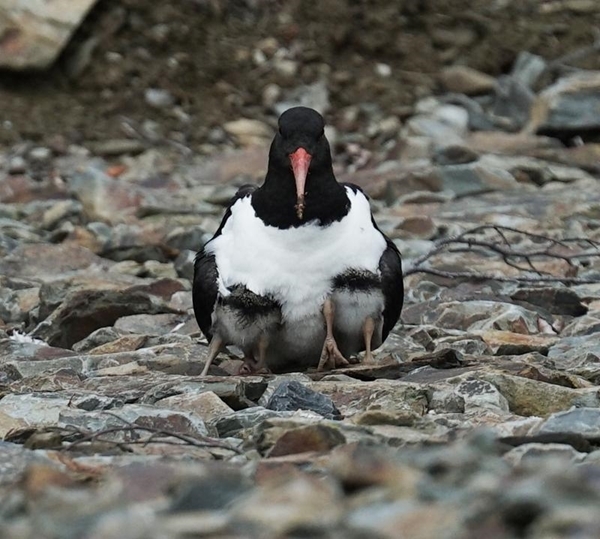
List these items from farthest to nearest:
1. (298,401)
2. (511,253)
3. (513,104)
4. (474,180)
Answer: (513,104)
(474,180)
(511,253)
(298,401)

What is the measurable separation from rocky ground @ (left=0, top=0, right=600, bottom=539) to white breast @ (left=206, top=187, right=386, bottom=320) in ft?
1.29

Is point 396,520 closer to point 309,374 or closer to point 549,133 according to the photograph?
point 309,374

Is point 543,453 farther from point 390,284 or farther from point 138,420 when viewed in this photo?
point 390,284

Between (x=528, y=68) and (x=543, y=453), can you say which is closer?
(x=543, y=453)

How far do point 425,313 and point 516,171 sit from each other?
188 inches

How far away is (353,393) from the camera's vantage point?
616 cm

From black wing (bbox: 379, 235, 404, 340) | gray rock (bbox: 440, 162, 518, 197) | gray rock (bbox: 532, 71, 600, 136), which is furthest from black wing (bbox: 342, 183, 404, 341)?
gray rock (bbox: 532, 71, 600, 136)

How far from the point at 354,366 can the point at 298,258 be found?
56 cm

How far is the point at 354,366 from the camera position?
6.98 metres

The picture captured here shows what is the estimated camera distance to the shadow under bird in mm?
6820

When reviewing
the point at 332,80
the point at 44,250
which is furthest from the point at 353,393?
the point at 332,80

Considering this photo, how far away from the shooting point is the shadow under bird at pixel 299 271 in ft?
22.4

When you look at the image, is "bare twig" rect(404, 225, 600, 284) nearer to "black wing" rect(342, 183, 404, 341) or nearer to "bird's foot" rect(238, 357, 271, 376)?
"black wing" rect(342, 183, 404, 341)

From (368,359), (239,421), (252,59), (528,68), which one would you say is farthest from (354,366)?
(252,59)
